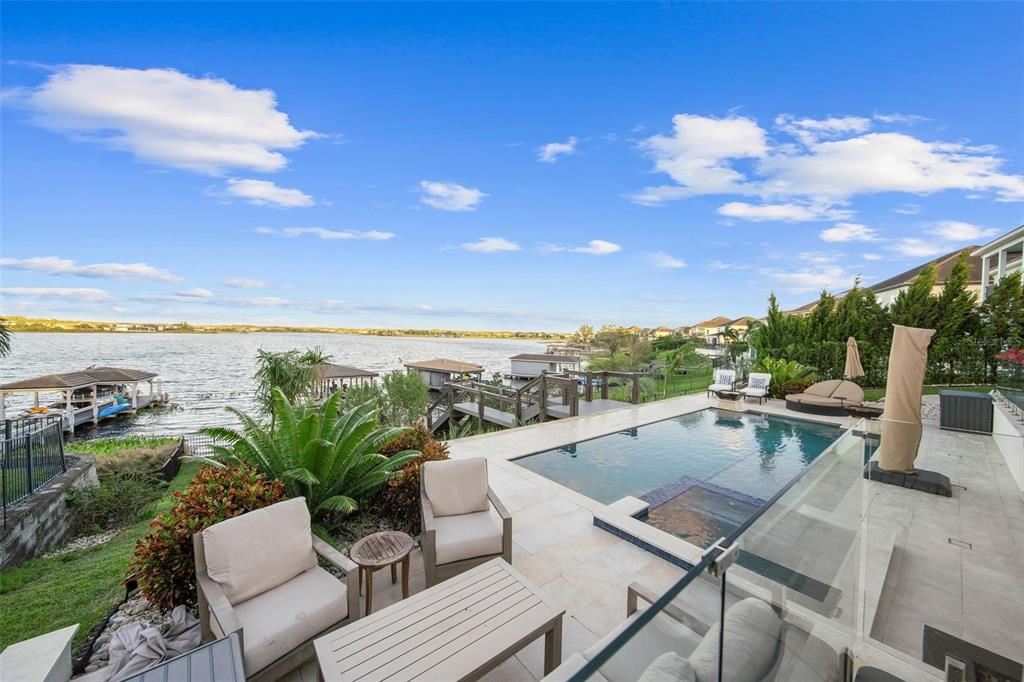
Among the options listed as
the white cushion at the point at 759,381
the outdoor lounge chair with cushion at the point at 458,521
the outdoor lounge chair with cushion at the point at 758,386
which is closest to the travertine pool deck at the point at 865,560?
the outdoor lounge chair with cushion at the point at 458,521

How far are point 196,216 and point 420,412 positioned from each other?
13698mm

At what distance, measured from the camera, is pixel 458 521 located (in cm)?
369

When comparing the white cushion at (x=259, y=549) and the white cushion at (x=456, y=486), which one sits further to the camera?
the white cushion at (x=456, y=486)

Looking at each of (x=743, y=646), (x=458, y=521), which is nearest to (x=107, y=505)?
(x=458, y=521)

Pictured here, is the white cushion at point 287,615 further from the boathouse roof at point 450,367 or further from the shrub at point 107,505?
the boathouse roof at point 450,367

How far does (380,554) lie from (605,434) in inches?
264

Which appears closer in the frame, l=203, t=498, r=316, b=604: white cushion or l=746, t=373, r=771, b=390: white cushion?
l=203, t=498, r=316, b=604: white cushion

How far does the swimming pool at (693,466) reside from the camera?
5453 millimetres

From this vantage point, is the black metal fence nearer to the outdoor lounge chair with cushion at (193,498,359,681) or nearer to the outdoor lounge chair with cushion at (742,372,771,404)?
the outdoor lounge chair with cushion at (193,498,359,681)

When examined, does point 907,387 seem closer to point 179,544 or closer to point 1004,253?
point 179,544

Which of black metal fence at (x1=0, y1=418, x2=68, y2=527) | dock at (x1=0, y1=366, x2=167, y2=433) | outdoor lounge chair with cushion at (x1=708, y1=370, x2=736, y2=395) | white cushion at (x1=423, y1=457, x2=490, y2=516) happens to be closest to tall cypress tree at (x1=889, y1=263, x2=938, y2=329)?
outdoor lounge chair with cushion at (x1=708, y1=370, x2=736, y2=395)

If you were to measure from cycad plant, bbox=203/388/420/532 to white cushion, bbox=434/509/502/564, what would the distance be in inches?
40.8

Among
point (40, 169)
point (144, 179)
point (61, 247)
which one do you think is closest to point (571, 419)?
point (40, 169)

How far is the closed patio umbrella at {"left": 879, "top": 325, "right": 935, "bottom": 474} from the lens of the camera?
5.19 metres
